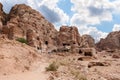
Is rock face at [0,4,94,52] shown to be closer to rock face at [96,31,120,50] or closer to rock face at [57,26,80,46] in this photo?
rock face at [57,26,80,46]

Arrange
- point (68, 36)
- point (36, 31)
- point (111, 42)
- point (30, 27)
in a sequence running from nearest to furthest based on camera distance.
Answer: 1. point (30, 27)
2. point (36, 31)
3. point (68, 36)
4. point (111, 42)

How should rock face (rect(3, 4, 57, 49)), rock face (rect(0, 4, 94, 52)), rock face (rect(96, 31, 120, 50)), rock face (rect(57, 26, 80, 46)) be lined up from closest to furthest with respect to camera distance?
rock face (rect(3, 4, 57, 49))
rock face (rect(0, 4, 94, 52))
rock face (rect(57, 26, 80, 46))
rock face (rect(96, 31, 120, 50))

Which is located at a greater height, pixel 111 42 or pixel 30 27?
pixel 30 27

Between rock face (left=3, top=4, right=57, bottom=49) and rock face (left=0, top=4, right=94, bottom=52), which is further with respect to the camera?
rock face (left=0, top=4, right=94, bottom=52)

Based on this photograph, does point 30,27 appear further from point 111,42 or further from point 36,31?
point 111,42

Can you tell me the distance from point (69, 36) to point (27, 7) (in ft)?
71.7

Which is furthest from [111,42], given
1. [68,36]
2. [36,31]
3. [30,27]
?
[30,27]

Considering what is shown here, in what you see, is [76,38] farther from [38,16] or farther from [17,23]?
[17,23]

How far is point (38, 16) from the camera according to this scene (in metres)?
115

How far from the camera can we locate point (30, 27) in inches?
4119

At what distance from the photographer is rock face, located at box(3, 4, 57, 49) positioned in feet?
317

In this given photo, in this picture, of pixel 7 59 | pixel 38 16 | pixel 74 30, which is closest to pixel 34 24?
pixel 38 16

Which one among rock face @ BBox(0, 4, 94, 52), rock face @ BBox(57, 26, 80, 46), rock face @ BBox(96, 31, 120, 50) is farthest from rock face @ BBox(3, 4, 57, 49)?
rock face @ BBox(96, 31, 120, 50)

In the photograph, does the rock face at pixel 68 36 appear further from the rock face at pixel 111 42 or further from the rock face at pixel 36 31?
the rock face at pixel 111 42
